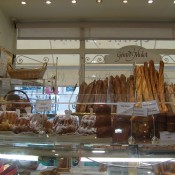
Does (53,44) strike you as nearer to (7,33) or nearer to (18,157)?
(7,33)

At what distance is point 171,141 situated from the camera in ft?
4.28

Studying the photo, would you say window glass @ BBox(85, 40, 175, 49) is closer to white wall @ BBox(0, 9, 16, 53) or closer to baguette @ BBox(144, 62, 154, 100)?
white wall @ BBox(0, 9, 16, 53)

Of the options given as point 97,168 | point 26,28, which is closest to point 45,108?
point 97,168

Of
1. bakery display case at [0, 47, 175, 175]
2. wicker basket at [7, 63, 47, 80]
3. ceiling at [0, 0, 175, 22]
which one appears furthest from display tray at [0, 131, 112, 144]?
ceiling at [0, 0, 175, 22]

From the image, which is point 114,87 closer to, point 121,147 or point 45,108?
point 45,108

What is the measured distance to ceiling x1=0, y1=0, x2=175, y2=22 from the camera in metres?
5.32

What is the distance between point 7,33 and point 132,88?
478 centimetres

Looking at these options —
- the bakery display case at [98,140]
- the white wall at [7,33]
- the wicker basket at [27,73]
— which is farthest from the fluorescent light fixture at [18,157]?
the white wall at [7,33]

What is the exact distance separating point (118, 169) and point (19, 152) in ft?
1.56

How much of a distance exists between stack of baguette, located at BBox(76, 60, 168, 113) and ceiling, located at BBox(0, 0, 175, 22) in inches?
141

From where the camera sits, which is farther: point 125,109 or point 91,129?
point 91,129

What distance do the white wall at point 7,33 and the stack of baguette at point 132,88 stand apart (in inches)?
166

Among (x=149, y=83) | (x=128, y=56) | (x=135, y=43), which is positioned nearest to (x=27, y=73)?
(x=128, y=56)

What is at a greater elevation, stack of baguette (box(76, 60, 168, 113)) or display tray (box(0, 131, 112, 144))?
stack of baguette (box(76, 60, 168, 113))
